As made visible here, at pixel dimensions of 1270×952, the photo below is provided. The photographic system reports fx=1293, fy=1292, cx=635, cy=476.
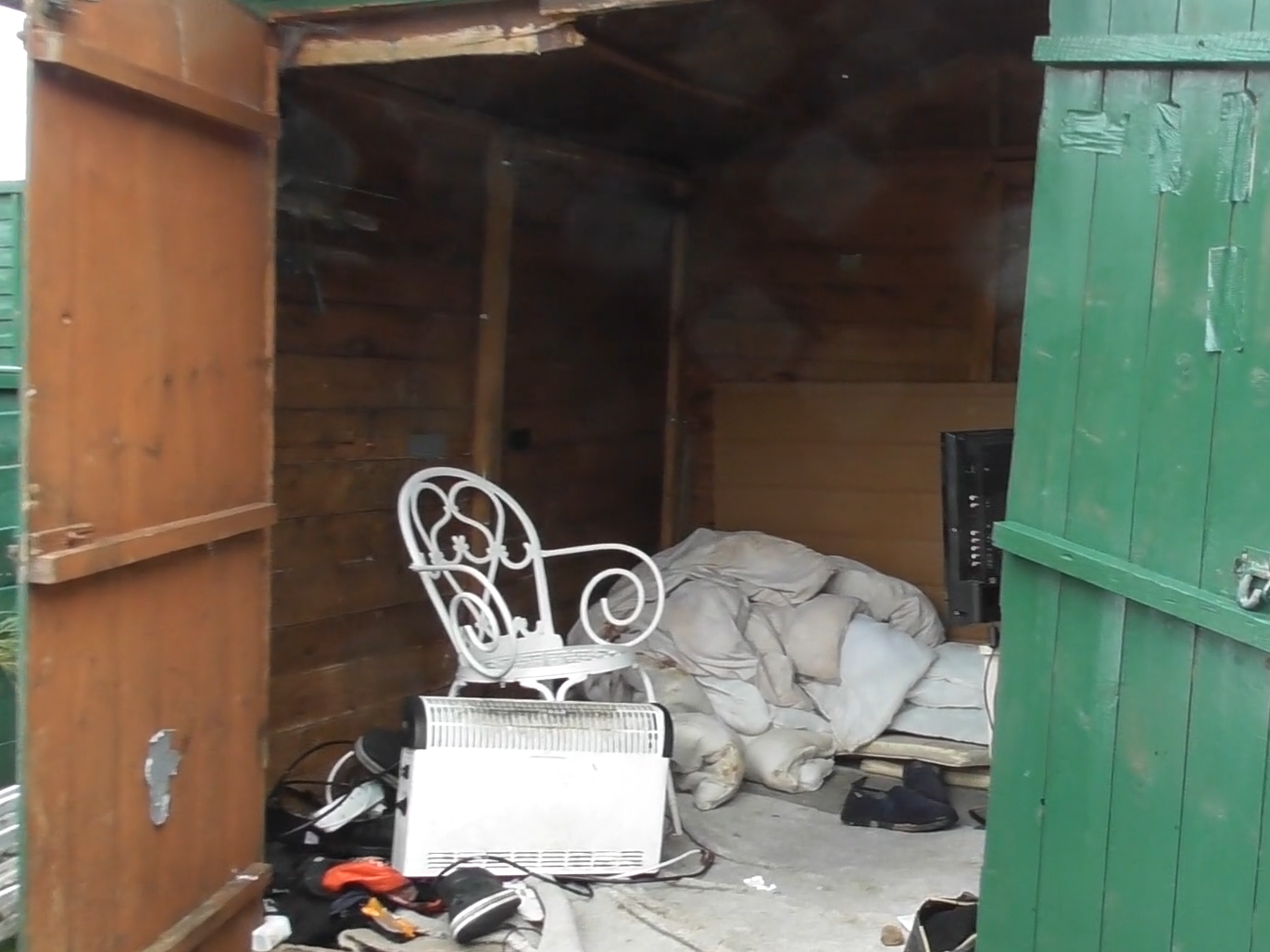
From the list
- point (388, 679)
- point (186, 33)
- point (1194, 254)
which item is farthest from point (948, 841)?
point (186, 33)

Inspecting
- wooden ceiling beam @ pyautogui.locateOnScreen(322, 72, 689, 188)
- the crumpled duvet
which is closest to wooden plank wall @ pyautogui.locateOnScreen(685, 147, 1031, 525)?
Result: wooden ceiling beam @ pyautogui.locateOnScreen(322, 72, 689, 188)

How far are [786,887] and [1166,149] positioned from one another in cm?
210

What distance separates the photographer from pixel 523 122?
177 inches

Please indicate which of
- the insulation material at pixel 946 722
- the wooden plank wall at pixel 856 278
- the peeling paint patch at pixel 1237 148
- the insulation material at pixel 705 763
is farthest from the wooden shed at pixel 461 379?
the insulation material at pixel 946 722

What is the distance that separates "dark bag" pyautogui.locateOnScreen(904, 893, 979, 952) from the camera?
98.7 inches

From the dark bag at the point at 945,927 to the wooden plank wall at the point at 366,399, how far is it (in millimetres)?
1888

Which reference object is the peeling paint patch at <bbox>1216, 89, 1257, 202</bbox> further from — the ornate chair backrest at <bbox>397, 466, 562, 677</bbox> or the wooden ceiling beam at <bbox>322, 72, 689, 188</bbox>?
the wooden ceiling beam at <bbox>322, 72, 689, 188</bbox>

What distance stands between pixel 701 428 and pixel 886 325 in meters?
0.93

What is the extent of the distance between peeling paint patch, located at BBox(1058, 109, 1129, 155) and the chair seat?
186 centimetres

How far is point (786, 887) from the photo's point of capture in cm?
327

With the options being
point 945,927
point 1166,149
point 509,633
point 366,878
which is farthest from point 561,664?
point 1166,149

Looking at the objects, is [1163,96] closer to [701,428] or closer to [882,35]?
[882,35]

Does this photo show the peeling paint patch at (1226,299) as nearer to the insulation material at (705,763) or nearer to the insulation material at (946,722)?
the insulation material at (705,763)

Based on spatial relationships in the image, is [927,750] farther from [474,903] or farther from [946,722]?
[474,903]
